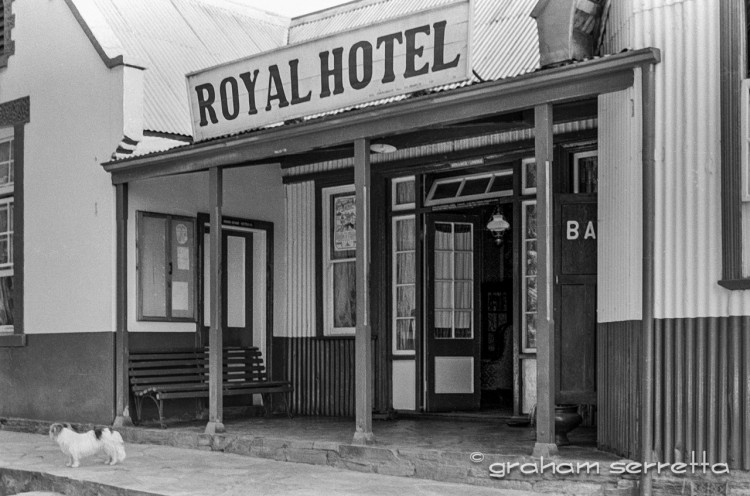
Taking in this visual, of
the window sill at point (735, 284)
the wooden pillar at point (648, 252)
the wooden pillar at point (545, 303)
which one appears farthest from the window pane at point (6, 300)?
the window sill at point (735, 284)

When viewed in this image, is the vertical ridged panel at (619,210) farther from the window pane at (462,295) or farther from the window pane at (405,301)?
the window pane at (405,301)

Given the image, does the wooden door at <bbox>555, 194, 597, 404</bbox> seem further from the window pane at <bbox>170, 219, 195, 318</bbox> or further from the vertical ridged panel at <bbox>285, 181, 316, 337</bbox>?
the window pane at <bbox>170, 219, 195, 318</bbox>

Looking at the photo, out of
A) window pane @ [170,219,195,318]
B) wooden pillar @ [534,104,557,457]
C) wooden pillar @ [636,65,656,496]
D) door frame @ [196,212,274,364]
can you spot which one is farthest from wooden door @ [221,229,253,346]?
wooden pillar @ [636,65,656,496]

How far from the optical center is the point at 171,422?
11.3 m

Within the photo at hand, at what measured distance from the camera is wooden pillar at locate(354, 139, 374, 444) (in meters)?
8.66

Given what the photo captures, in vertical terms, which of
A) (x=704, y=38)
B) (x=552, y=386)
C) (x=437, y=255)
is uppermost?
(x=704, y=38)

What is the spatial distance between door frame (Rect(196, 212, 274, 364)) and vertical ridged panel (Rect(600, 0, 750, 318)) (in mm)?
6323

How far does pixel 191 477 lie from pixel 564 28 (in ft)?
15.8

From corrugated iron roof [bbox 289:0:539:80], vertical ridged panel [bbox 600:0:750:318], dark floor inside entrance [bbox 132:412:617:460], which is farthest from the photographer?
corrugated iron roof [bbox 289:0:539:80]

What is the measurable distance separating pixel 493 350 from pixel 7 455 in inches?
266

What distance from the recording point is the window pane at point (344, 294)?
12.1m

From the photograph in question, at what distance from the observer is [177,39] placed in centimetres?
1319

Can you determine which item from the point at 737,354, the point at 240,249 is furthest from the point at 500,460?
the point at 240,249

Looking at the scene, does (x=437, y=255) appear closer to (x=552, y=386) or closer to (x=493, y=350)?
(x=493, y=350)
